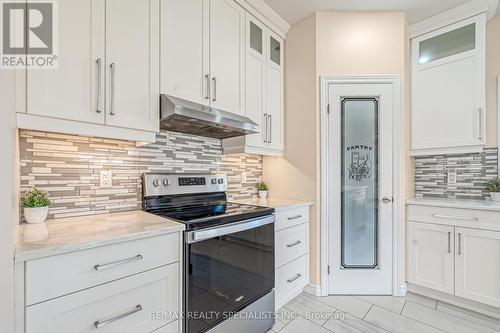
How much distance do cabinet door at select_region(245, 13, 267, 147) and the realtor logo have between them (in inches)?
54.9

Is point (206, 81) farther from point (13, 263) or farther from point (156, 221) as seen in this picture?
point (13, 263)

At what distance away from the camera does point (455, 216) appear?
2178 millimetres

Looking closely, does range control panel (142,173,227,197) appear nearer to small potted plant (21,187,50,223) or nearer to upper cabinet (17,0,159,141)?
upper cabinet (17,0,159,141)

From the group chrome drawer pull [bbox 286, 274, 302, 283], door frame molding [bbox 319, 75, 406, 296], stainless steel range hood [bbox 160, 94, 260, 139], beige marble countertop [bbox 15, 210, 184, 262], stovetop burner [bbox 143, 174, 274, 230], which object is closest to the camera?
beige marble countertop [bbox 15, 210, 184, 262]

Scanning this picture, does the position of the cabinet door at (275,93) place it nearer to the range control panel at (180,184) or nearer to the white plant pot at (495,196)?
the range control panel at (180,184)

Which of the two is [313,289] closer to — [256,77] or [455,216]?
[455,216]

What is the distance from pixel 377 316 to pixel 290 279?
2.47 ft

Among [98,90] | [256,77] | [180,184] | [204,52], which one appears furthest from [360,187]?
[98,90]

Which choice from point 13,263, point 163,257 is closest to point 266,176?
point 163,257

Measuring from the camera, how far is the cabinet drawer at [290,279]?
2115mm

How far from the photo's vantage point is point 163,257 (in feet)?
4.21

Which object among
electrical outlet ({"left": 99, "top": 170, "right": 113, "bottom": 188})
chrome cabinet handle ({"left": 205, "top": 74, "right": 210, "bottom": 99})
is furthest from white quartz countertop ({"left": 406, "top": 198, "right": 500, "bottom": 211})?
electrical outlet ({"left": 99, "top": 170, "right": 113, "bottom": 188})

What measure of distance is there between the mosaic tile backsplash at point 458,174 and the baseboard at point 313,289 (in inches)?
61.4

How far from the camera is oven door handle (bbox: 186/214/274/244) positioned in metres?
1.39
